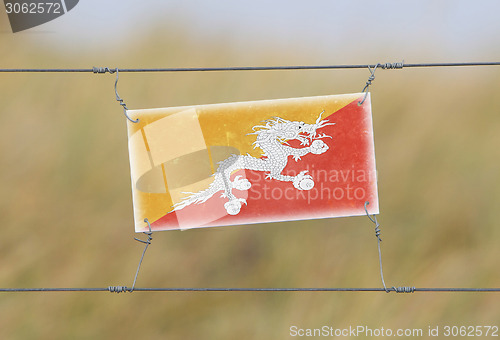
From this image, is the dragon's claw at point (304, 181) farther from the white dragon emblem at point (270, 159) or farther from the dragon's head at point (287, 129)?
the dragon's head at point (287, 129)

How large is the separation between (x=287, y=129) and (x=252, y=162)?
0.52ft

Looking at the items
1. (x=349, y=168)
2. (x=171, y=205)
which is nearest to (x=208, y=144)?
(x=171, y=205)

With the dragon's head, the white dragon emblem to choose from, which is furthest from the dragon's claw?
the dragon's head

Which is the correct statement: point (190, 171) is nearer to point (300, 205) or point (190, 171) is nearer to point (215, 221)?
point (215, 221)

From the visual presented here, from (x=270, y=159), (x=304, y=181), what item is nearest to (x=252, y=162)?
(x=270, y=159)

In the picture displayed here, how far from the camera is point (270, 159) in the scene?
67.1 inches

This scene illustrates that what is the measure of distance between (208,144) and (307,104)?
348 mm

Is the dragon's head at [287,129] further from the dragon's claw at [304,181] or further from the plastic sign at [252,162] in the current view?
the dragon's claw at [304,181]

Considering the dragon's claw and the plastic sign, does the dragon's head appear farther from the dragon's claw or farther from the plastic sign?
the dragon's claw

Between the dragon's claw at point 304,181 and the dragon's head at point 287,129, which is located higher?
the dragon's head at point 287,129

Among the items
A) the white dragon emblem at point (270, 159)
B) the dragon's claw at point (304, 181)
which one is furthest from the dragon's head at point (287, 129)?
the dragon's claw at point (304, 181)

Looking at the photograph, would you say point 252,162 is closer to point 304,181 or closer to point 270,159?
point 270,159

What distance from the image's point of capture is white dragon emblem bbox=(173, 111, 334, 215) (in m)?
1.70

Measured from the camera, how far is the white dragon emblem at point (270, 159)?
66.8 inches
